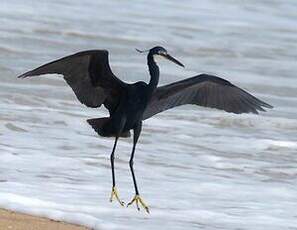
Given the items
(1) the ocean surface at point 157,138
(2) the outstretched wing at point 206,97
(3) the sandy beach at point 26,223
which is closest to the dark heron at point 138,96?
(2) the outstretched wing at point 206,97

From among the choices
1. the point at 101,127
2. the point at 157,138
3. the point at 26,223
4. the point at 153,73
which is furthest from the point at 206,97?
the point at 157,138

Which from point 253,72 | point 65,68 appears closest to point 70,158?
point 65,68

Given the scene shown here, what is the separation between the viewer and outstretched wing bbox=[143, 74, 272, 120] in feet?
20.7

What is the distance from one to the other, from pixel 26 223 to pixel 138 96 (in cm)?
108

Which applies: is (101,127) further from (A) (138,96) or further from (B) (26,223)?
(B) (26,223)

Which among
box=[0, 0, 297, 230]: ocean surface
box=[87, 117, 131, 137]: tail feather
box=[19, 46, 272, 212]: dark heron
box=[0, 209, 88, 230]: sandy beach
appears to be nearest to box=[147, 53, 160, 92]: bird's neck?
box=[19, 46, 272, 212]: dark heron

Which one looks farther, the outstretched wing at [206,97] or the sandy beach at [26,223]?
the outstretched wing at [206,97]

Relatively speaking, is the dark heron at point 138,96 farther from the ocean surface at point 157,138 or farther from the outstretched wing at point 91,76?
the ocean surface at point 157,138

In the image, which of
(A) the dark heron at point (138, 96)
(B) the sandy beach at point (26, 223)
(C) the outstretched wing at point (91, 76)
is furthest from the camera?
(A) the dark heron at point (138, 96)

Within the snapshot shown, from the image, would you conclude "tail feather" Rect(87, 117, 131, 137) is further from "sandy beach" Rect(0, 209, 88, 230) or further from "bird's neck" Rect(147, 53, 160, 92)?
"sandy beach" Rect(0, 209, 88, 230)

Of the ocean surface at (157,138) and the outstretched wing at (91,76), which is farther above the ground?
the outstretched wing at (91,76)

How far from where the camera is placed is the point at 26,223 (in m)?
5.64

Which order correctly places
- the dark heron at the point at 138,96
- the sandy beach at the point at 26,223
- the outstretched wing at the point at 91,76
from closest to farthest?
the sandy beach at the point at 26,223, the outstretched wing at the point at 91,76, the dark heron at the point at 138,96

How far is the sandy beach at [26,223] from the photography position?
552cm
